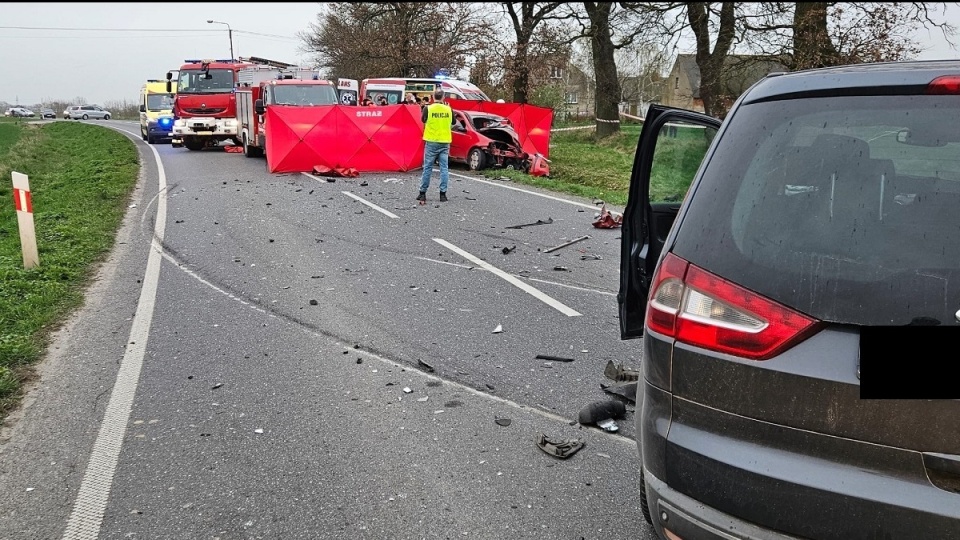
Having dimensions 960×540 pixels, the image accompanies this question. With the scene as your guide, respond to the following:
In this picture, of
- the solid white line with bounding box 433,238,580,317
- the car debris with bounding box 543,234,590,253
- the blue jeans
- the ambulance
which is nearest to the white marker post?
the solid white line with bounding box 433,238,580,317

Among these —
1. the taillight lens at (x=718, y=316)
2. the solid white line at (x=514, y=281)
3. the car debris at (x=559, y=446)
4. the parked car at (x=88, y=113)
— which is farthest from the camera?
the parked car at (x=88, y=113)

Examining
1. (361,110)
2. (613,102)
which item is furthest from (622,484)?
(613,102)

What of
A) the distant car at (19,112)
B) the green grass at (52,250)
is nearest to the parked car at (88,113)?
the distant car at (19,112)

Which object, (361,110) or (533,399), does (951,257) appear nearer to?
(533,399)

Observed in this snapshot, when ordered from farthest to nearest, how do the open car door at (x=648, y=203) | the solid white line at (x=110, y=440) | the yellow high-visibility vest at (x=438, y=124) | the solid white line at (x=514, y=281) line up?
the yellow high-visibility vest at (x=438, y=124) → the solid white line at (x=514, y=281) → the open car door at (x=648, y=203) → the solid white line at (x=110, y=440)

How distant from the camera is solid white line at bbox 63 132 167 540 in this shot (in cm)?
323

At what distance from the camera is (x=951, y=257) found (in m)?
1.86

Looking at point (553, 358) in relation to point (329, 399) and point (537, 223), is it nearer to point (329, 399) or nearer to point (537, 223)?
point (329, 399)

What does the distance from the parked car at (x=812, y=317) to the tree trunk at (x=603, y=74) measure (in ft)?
86.0

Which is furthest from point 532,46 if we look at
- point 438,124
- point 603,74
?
point 438,124

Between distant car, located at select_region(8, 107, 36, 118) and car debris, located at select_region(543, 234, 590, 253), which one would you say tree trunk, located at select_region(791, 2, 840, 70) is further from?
distant car, located at select_region(8, 107, 36, 118)

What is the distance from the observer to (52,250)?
9.00 meters

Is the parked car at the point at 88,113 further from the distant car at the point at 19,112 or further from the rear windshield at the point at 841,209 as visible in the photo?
the rear windshield at the point at 841,209

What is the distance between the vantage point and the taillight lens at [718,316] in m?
2.01
